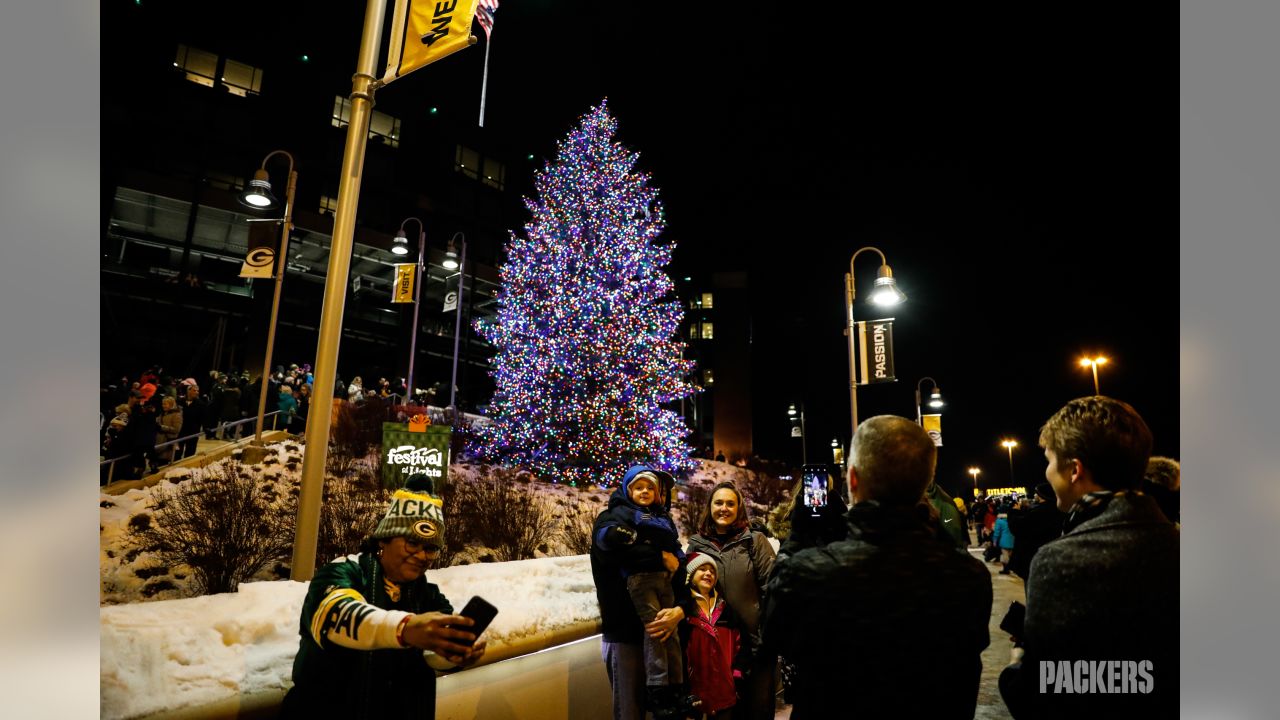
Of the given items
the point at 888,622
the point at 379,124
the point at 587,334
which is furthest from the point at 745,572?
the point at 379,124

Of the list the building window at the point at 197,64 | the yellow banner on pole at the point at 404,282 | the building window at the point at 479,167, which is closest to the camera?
the yellow banner on pole at the point at 404,282

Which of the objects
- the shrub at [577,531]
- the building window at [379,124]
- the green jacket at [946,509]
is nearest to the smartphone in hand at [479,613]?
the green jacket at [946,509]

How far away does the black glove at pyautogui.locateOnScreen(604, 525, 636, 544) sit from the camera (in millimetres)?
3932

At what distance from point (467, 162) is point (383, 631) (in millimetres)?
42019

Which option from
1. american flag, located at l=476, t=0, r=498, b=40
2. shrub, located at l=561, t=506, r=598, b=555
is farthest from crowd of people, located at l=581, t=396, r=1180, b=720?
shrub, located at l=561, t=506, r=598, b=555

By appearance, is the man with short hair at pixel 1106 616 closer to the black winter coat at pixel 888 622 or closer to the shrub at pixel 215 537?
the black winter coat at pixel 888 622

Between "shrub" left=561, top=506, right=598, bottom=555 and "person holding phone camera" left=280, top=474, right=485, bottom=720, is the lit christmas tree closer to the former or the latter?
"shrub" left=561, top=506, right=598, bottom=555

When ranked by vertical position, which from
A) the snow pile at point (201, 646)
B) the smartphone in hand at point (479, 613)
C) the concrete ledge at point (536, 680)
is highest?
the smartphone in hand at point (479, 613)

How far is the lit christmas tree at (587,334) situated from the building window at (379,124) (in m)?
23.7

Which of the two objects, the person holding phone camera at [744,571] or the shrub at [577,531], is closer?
the person holding phone camera at [744,571]

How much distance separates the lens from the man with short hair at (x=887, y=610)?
1915 millimetres

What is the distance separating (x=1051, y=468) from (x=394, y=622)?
98.8 inches

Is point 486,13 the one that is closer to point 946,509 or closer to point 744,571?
point 744,571

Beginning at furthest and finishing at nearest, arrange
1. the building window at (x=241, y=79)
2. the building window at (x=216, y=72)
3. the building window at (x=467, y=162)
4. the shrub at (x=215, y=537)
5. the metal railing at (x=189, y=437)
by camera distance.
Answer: the building window at (x=467, y=162) < the building window at (x=241, y=79) < the building window at (x=216, y=72) < the metal railing at (x=189, y=437) < the shrub at (x=215, y=537)
